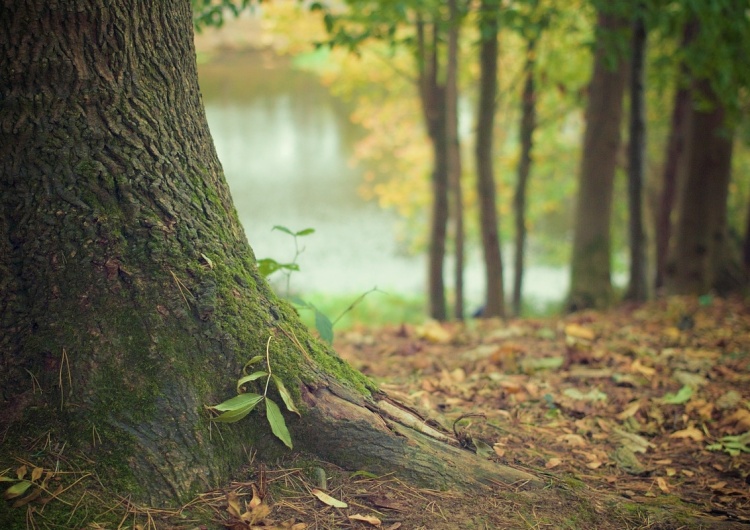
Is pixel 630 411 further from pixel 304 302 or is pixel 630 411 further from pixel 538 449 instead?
pixel 304 302

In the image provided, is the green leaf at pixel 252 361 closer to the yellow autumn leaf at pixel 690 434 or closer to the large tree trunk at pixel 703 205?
the yellow autumn leaf at pixel 690 434

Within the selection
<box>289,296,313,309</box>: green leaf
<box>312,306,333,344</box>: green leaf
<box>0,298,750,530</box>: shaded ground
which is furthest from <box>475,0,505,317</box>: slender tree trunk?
<box>312,306,333,344</box>: green leaf

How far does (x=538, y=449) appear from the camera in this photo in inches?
99.9

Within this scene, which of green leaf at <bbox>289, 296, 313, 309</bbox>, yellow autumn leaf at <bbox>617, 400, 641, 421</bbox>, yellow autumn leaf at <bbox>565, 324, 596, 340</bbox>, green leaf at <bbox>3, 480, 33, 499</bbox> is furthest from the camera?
yellow autumn leaf at <bbox>565, 324, 596, 340</bbox>

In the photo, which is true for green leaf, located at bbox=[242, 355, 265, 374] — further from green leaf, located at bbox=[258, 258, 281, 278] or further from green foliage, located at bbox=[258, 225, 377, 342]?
green leaf, located at bbox=[258, 258, 281, 278]

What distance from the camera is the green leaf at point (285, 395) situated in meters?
2.03

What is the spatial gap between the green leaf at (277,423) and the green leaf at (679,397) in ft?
6.54

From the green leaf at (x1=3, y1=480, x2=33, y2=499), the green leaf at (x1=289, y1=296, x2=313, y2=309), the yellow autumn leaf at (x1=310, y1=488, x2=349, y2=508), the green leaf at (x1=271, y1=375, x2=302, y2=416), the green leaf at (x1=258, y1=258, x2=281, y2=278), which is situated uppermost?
the green leaf at (x1=258, y1=258, x2=281, y2=278)

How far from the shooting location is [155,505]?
1.84m

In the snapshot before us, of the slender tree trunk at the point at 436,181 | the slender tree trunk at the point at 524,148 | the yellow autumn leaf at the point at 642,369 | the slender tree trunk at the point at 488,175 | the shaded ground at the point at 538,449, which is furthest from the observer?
the slender tree trunk at the point at 524,148

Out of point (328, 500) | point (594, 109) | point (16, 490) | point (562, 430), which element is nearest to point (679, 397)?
point (562, 430)

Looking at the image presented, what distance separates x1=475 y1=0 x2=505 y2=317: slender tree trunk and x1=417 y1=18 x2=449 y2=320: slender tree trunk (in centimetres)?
46

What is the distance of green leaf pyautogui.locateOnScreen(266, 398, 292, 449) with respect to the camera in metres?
1.99

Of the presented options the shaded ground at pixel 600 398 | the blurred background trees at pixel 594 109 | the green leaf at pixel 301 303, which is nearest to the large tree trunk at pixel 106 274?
the green leaf at pixel 301 303
